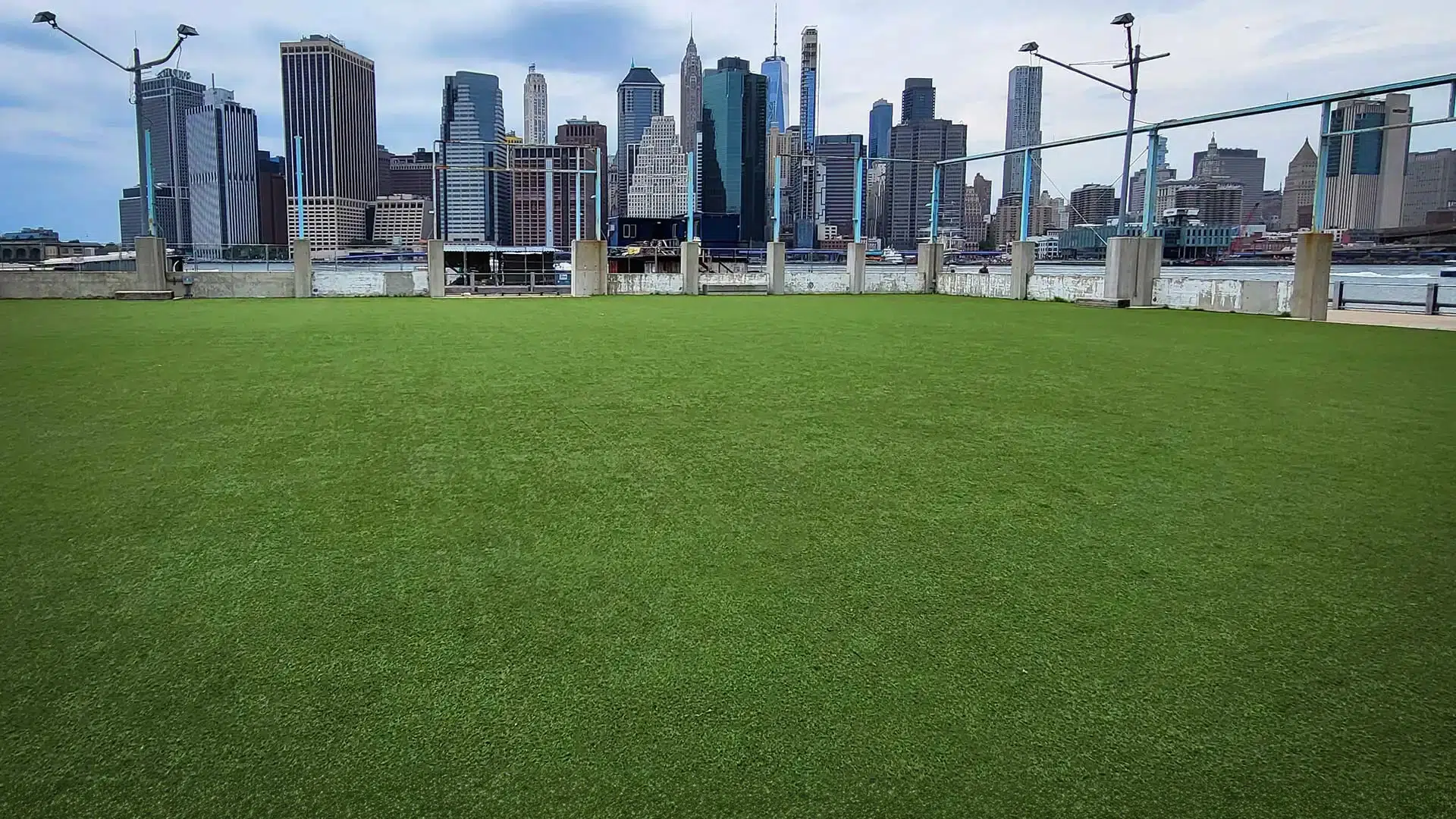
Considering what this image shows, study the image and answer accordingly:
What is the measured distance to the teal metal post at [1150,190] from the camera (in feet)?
91.4

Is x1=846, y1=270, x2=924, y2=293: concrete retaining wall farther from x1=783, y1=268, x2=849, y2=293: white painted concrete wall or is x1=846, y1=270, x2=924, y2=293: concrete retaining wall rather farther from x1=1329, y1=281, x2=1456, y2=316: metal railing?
x1=1329, y1=281, x2=1456, y2=316: metal railing

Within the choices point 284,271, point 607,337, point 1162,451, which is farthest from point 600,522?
point 284,271

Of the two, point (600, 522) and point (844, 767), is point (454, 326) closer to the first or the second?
point (600, 522)

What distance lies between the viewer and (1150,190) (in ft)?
91.8

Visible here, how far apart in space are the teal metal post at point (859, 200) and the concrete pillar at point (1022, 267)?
898 cm

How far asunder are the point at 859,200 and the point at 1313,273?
2323 centimetres

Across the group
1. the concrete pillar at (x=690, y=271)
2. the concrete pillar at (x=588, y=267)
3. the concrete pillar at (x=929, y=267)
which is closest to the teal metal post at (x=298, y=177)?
the concrete pillar at (x=588, y=267)

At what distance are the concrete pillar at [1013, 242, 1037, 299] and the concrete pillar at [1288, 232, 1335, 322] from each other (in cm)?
1038

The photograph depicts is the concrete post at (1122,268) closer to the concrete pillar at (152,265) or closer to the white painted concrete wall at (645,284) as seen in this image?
the white painted concrete wall at (645,284)

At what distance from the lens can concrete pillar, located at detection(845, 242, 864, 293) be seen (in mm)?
38375

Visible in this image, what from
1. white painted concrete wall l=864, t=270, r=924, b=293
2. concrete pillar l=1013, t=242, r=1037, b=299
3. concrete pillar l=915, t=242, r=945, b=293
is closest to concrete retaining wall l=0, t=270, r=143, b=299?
white painted concrete wall l=864, t=270, r=924, b=293

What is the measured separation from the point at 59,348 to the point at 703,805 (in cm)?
1502

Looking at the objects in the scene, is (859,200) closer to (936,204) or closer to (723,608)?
(936,204)

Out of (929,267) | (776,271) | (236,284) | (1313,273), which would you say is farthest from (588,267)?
(1313,273)
